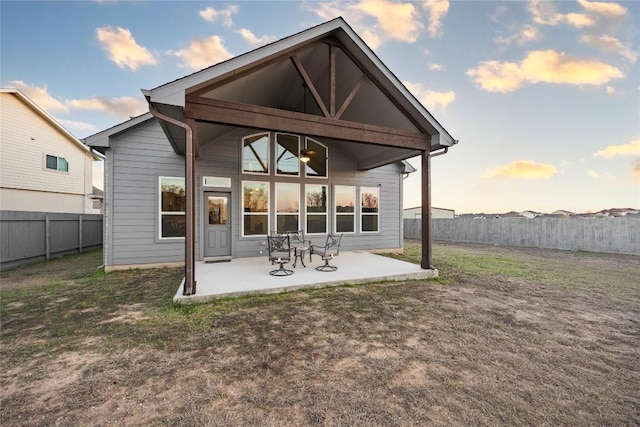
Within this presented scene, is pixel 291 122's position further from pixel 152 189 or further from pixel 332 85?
pixel 152 189

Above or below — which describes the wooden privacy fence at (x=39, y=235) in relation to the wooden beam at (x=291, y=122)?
below

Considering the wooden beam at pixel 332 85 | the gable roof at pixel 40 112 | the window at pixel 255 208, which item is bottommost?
the window at pixel 255 208

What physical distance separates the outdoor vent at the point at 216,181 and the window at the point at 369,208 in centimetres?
464

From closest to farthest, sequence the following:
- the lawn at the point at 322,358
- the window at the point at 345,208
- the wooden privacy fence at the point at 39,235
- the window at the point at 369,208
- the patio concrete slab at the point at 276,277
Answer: the lawn at the point at 322,358
the patio concrete slab at the point at 276,277
the wooden privacy fence at the point at 39,235
the window at the point at 345,208
the window at the point at 369,208

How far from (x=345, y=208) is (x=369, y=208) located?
0.98 meters

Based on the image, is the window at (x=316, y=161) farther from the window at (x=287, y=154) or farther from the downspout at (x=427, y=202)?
the downspout at (x=427, y=202)

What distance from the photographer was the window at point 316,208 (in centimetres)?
877

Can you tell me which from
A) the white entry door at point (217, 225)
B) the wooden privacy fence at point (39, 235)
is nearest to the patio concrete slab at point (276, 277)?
the white entry door at point (217, 225)

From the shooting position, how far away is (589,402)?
1978 mm

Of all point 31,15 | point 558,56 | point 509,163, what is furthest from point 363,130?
point 509,163

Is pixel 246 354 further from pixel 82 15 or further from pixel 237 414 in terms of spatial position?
pixel 82 15

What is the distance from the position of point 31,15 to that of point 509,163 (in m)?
24.0

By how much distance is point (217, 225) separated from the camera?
7.69m

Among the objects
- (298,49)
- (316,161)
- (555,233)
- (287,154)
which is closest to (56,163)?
(287,154)
